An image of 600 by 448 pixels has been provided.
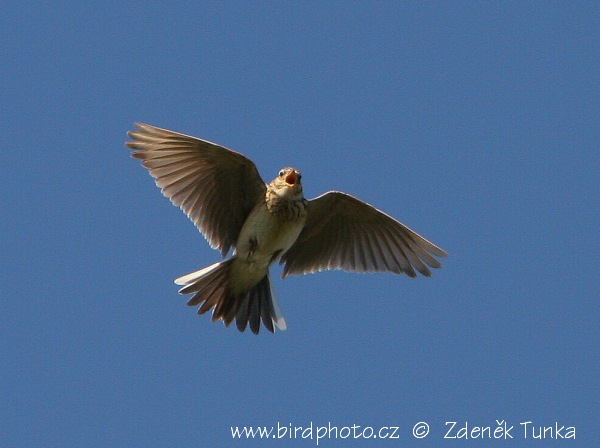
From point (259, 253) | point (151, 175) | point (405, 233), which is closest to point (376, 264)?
point (405, 233)

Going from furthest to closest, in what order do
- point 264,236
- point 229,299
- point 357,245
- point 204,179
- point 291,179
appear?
point 357,245
point 229,299
point 204,179
point 264,236
point 291,179

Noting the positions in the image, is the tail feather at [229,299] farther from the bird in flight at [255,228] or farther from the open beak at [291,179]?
the open beak at [291,179]

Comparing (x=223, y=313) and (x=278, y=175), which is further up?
(x=278, y=175)

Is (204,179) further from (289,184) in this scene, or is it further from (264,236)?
(289,184)

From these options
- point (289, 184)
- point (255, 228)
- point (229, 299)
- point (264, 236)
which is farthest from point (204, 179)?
point (229, 299)

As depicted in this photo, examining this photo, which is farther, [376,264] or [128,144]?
[376,264]

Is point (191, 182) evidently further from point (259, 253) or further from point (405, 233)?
point (405, 233)
